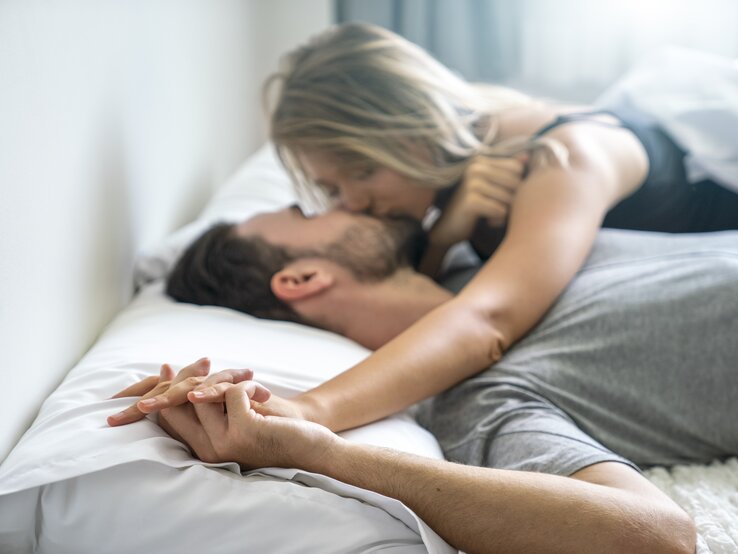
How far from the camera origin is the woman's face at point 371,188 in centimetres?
147

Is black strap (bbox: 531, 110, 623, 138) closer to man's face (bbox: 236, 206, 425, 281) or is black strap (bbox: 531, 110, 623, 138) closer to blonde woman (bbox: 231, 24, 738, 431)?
blonde woman (bbox: 231, 24, 738, 431)

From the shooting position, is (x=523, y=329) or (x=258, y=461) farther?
(x=523, y=329)

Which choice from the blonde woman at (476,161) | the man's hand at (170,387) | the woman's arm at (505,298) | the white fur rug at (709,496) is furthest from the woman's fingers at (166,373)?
the white fur rug at (709,496)

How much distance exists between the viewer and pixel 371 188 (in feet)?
4.83

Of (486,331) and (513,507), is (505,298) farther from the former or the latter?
(513,507)

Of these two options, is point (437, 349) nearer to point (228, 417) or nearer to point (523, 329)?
point (523, 329)

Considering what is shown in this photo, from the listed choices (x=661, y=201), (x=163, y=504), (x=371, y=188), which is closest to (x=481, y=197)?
(x=371, y=188)

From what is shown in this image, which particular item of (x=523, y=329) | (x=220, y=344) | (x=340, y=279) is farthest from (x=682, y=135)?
(x=220, y=344)

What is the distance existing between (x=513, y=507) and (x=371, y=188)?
2.54 feet

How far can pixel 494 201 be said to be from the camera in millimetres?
1451

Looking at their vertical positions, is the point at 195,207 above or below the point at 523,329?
below

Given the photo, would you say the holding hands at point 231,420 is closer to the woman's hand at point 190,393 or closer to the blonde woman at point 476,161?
the woman's hand at point 190,393

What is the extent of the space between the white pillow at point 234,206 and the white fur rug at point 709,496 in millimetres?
826

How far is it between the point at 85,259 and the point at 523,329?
0.61 meters
